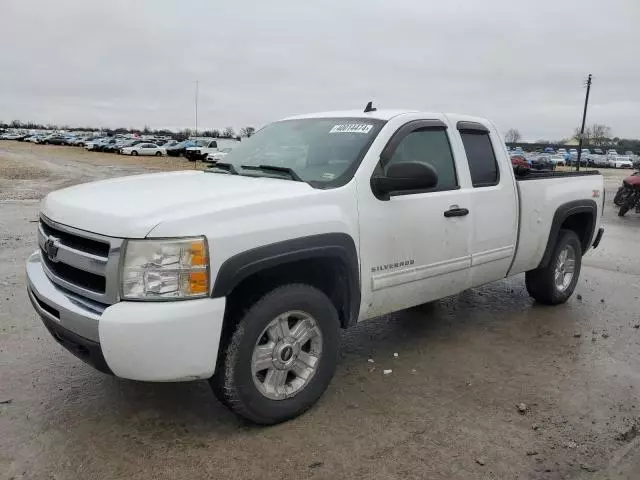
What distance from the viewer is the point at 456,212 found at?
439cm

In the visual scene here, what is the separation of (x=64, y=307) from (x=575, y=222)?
5.32 m

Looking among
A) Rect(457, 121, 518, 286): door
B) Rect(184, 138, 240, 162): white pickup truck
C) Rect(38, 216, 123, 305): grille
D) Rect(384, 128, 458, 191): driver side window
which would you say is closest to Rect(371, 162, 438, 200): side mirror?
Rect(384, 128, 458, 191): driver side window

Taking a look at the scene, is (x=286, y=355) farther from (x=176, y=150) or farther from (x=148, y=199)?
(x=176, y=150)

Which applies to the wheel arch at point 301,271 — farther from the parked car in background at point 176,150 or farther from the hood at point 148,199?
the parked car in background at point 176,150

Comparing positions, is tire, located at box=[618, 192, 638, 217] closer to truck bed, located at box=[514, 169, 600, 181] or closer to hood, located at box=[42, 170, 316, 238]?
truck bed, located at box=[514, 169, 600, 181]

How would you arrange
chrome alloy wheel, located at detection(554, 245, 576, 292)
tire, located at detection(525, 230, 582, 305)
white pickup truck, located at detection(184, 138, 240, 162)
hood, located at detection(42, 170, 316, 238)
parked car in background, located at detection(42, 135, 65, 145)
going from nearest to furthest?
1. hood, located at detection(42, 170, 316, 238)
2. tire, located at detection(525, 230, 582, 305)
3. chrome alloy wheel, located at detection(554, 245, 576, 292)
4. white pickup truck, located at detection(184, 138, 240, 162)
5. parked car in background, located at detection(42, 135, 65, 145)

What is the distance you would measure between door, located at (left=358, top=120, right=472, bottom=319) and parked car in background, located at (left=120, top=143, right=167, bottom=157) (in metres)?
49.5

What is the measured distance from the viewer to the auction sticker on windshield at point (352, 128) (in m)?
4.18

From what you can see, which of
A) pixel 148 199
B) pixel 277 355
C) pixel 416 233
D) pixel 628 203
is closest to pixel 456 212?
pixel 416 233

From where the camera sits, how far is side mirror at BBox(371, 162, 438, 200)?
3.74 meters

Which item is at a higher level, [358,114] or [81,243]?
[358,114]

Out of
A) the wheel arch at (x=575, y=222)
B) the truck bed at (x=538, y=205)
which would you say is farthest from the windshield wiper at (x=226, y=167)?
the wheel arch at (x=575, y=222)

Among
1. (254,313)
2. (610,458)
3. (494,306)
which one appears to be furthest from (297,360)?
(494,306)

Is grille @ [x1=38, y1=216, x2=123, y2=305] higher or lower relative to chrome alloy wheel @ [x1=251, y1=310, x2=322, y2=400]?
higher
